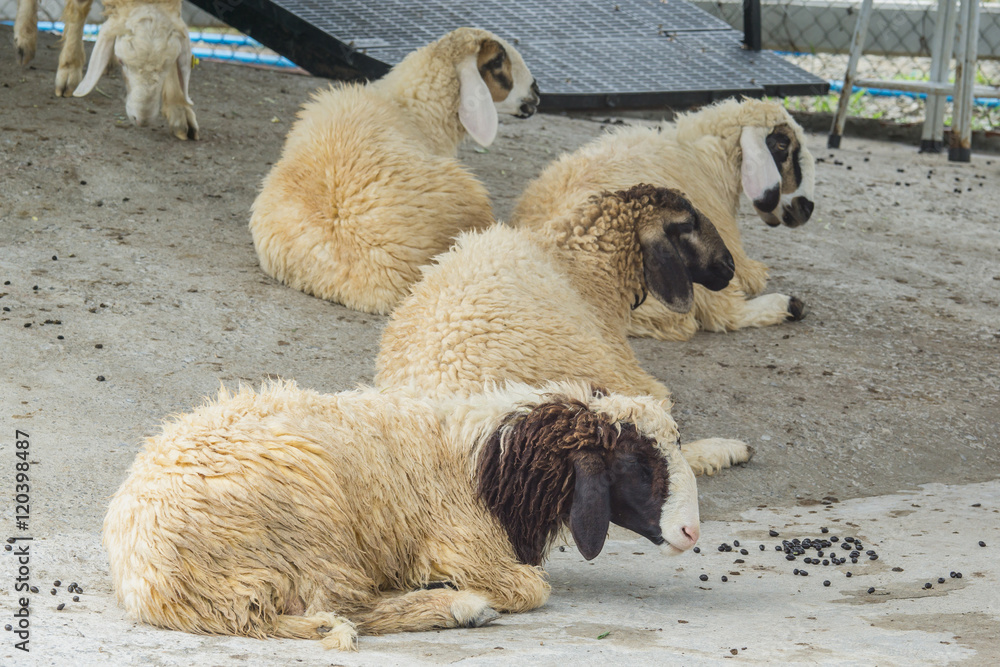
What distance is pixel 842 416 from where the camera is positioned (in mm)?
5289

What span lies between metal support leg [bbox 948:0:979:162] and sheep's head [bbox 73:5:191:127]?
671 centimetres

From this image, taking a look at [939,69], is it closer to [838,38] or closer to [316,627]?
[838,38]

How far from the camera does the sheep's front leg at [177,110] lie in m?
7.36

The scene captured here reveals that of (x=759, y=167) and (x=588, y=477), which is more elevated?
(x=759, y=167)

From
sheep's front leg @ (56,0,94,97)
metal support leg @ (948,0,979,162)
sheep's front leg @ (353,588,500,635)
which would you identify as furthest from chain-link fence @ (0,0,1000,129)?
sheep's front leg @ (353,588,500,635)

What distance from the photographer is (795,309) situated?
643 centimetres

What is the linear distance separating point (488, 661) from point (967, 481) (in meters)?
2.96

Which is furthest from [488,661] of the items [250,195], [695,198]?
[250,195]

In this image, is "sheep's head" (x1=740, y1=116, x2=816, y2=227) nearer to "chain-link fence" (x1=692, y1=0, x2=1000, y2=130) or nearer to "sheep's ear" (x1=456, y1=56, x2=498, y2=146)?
"sheep's ear" (x1=456, y1=56, x2=498, y2=146)

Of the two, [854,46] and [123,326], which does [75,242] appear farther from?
[854,46]

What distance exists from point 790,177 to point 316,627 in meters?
4.62

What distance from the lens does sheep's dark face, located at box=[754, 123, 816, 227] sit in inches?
256

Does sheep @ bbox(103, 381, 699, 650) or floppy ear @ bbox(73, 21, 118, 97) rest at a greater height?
floppy ear @ bbox(73, 21, 118, 97)

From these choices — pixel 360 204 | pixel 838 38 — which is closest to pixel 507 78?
pixel 360 204
